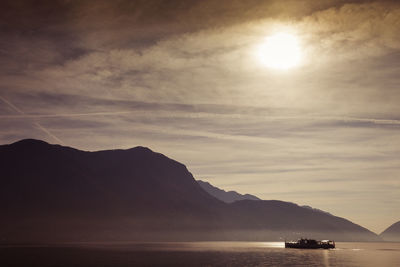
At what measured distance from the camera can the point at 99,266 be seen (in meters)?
140

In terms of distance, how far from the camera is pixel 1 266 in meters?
132

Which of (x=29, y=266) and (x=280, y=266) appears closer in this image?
(x=29, y=266)

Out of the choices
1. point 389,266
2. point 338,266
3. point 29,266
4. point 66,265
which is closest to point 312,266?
point 338,266

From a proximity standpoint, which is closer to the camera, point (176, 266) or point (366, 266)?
point (176, 266)

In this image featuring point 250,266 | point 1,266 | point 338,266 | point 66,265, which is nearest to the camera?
point 1,266

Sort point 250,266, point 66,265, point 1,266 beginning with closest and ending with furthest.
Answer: point 1,266
point 66,265
point 250,266

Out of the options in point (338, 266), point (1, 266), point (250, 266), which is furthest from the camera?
point (338, 266)

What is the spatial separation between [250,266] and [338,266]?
37171mm

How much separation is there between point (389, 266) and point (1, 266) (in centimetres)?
14096

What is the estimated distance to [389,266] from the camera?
172125 mm

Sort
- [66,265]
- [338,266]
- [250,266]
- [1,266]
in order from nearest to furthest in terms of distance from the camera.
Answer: [1,266], [66,265], [250,266], [338,266]

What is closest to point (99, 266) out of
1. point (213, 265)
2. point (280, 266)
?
point (213, 265)

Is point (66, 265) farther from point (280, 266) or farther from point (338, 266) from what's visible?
point (338, 266)

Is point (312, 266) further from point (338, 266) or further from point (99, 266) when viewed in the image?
point (99, 266)
